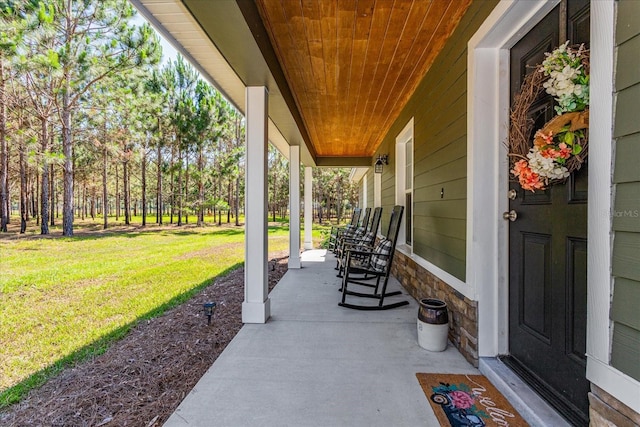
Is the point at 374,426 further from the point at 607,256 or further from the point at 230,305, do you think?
the point at 230,305

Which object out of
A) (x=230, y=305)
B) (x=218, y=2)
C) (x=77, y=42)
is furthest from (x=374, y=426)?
(x=77, y=42)

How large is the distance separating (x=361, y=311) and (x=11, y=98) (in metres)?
12.7

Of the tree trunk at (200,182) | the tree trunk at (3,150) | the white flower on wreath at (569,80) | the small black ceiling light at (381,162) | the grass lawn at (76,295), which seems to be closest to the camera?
the white flower on wreath at (569,80)

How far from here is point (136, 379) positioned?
2396mm

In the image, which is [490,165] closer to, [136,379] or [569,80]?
[569,80]

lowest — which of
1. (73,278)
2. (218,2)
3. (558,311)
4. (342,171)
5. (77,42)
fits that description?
(73,278)

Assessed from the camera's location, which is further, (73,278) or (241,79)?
(73,278)

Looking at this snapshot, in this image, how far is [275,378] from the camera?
217cm

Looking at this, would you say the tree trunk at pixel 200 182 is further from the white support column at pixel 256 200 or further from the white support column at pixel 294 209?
the white support column at pixel 256 200

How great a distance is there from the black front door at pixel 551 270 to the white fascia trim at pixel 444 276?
0.98 ft

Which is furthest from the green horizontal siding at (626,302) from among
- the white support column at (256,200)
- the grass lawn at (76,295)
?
the grass lawn at (76,295)

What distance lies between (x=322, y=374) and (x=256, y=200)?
1744 millimetres

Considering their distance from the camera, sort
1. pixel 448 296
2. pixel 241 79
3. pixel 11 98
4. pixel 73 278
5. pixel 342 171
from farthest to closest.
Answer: pixel 342 171 < pixel 11 98 < pixel 73 278 < pixel 241 79 < pixel 448 296

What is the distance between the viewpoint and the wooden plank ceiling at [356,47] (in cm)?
228
